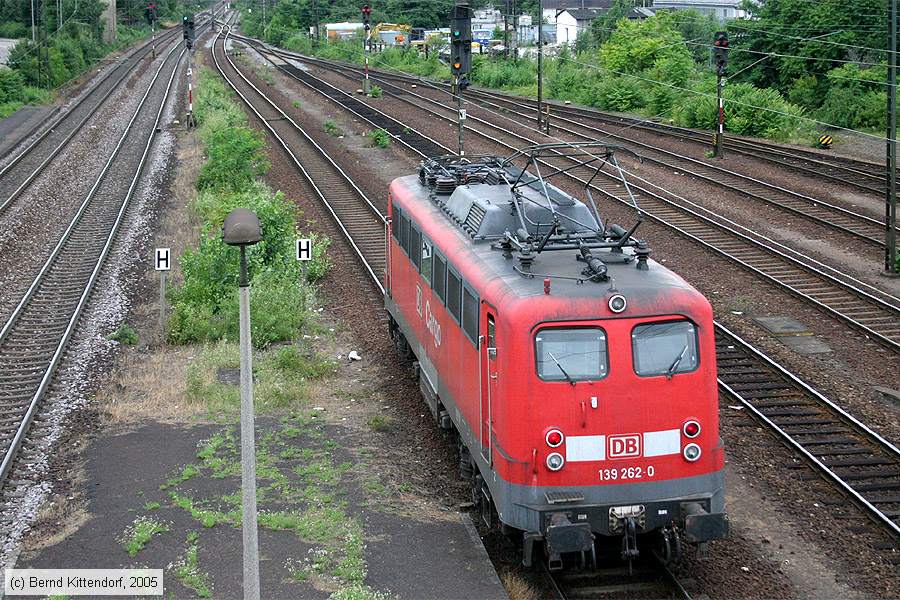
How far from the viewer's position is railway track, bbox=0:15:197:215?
33.2 metres

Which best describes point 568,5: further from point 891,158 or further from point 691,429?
point 691,429

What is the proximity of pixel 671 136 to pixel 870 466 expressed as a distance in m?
28.3

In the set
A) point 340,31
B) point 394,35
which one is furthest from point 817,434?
point 340,31

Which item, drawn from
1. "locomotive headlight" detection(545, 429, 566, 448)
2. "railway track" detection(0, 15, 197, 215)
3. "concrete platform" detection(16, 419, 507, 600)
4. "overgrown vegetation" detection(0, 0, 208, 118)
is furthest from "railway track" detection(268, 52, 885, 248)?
"overgrown vegetation" detection(0, 0, 208, 118)

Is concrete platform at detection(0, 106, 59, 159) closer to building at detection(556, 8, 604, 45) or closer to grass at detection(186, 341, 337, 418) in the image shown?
grass at detection(186, 341, 337, 418)

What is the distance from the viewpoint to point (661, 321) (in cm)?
988

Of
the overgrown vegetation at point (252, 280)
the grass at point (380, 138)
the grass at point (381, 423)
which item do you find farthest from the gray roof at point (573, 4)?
the grass at point (381, 423)

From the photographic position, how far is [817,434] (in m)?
14.2

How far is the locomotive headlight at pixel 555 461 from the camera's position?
31.9ft


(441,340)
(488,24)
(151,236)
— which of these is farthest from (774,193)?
(488,24)

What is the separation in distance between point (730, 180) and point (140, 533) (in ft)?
78.6

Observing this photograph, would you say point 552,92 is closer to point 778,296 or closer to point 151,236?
point 151,236

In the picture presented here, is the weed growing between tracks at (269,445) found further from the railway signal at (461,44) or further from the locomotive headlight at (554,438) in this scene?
the railway signal at (461,44)

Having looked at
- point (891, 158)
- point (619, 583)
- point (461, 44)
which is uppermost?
point (461, 44)
